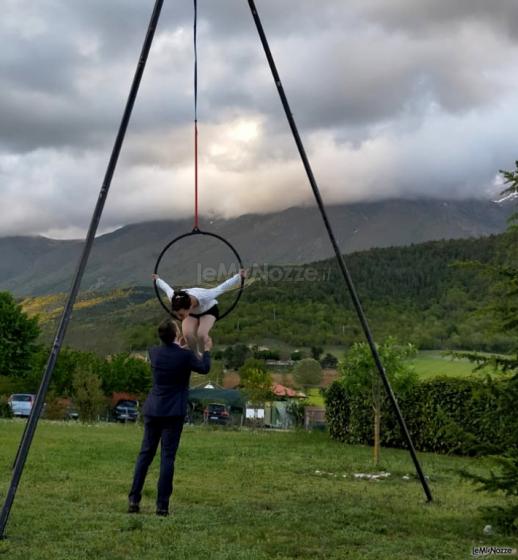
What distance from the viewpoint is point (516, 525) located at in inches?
246

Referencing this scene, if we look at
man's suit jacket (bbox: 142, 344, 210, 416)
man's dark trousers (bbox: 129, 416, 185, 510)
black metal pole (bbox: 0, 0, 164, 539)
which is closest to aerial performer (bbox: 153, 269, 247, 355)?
man's suit jacket (bbox: 142, 344, 210, 416)

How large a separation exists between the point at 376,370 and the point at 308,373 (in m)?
35.1

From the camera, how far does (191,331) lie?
26.7ft

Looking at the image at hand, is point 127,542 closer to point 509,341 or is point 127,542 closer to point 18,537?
point 18,537

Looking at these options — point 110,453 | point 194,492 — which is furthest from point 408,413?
point 194,492

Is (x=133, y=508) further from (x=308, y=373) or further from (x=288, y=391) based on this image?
(x=288, y=391)

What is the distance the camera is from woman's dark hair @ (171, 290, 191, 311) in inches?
312

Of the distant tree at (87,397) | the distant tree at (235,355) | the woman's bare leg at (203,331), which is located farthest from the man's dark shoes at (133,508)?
the distant tree at (235,355)

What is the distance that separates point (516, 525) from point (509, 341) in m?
1.76

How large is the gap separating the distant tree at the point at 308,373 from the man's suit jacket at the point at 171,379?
4148 cm

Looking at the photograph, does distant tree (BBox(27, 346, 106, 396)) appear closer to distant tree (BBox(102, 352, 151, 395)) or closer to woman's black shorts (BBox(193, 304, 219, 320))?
distant tree (BBox(102, 352, 151, 395))

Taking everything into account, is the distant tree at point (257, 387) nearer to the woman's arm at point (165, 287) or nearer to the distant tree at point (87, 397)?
the distant tree at point (87, 397)

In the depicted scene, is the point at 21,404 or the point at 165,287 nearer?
the point at 165,287

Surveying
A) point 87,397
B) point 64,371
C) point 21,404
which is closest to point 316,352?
point 64,371
